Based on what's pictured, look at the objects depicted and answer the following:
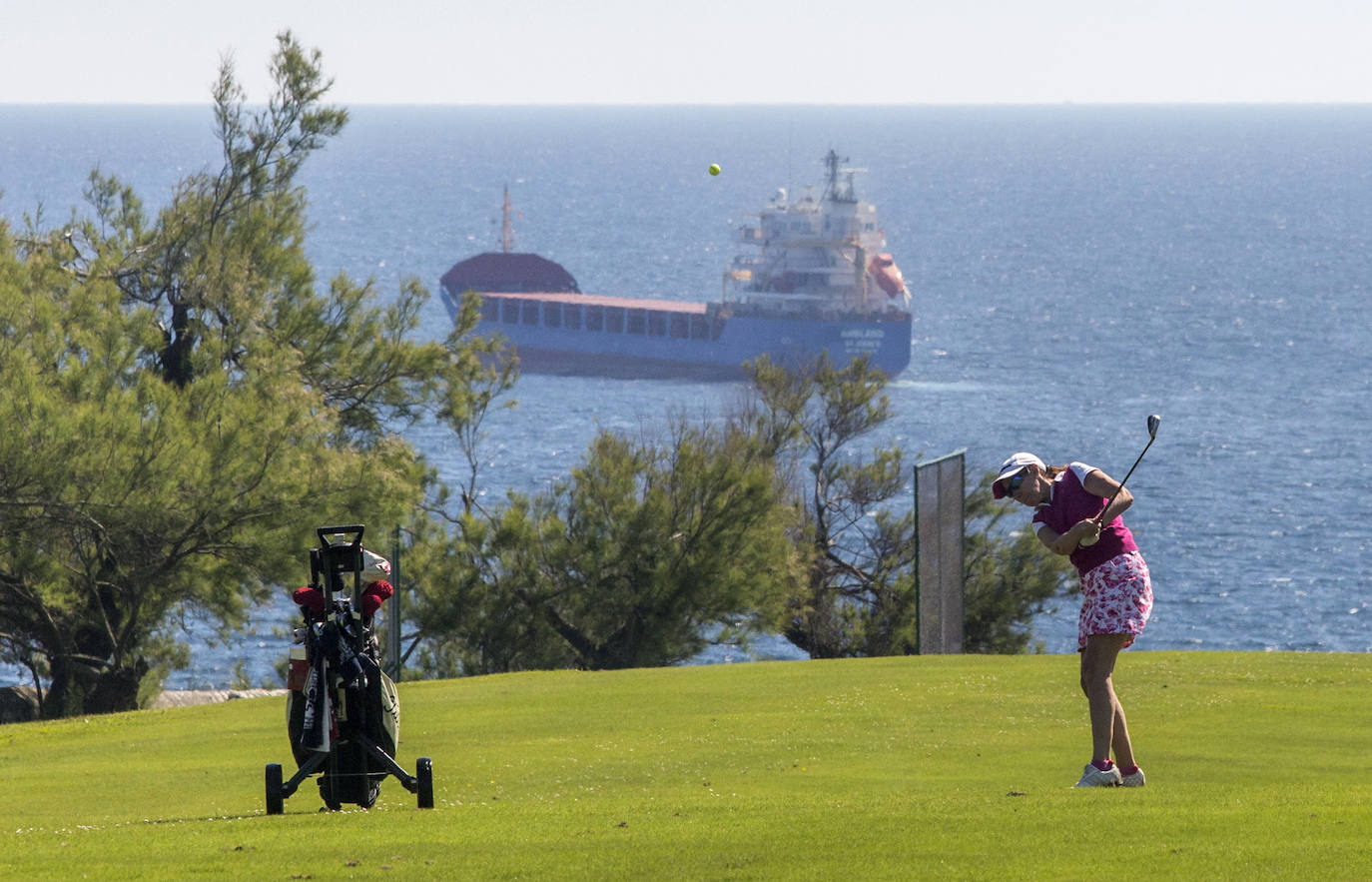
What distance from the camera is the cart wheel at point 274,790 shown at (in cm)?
776

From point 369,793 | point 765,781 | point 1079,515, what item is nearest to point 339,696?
point 369,793

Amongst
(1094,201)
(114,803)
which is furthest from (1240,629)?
(1094,201)

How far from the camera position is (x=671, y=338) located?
8712 cm

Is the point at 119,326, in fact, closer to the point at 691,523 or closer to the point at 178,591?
the point at 178,591

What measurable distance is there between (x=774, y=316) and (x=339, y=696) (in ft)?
260

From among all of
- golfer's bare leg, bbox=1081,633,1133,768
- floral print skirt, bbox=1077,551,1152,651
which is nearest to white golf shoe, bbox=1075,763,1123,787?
golfer's bare leg, bbox=1081,633,1133,768

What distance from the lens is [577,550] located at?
22.8 meters

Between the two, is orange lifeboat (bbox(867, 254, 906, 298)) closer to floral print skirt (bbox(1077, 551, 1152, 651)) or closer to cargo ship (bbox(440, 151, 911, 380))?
cargo ship (bbox(440, 151, 911, 380))

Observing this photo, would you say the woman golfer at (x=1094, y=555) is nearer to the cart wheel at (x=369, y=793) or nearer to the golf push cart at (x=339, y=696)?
the golf push cart at (x=339, y=696)

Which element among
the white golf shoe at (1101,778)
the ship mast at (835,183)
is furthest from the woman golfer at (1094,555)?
the ship mast at (835,183)

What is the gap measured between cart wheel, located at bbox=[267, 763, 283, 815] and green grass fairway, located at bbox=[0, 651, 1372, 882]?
0.46 feet

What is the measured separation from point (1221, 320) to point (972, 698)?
9205 centimetres

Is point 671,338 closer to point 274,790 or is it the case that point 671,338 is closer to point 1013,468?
point 274,790

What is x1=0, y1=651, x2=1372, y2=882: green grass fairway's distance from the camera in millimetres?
6176
